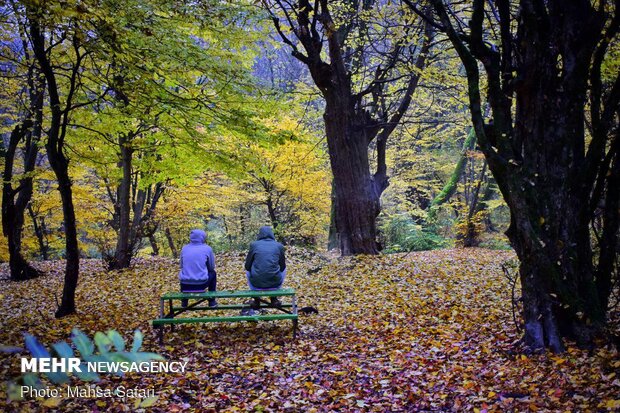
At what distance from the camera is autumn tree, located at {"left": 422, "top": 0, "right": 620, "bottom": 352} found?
14.5 feet

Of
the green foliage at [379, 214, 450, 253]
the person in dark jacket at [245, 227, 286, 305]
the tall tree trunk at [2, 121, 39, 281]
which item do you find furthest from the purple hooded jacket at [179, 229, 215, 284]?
the green foliage at [379, 214, 450, 253]

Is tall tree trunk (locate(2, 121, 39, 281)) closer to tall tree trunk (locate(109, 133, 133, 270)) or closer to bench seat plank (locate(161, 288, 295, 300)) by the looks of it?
tall tree trunk (locate(109, 133, 133, 270))

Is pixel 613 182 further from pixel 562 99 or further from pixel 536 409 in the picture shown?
pixel 536 409

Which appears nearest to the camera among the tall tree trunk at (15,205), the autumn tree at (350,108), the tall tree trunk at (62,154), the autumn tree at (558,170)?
the autumn tree at (558,170)

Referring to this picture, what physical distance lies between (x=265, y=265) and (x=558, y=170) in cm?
415

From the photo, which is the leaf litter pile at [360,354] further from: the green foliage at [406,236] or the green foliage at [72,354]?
the green foliage at [406,236]

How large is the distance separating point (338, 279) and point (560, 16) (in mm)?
6619

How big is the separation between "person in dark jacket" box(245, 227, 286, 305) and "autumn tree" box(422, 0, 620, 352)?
355 cm

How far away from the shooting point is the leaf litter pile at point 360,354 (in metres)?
3.99

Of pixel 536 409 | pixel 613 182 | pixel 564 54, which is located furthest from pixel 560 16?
pixel 536 409

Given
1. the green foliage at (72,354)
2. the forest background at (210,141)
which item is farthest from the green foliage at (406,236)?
the green foliage at (72,354)

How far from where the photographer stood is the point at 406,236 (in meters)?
18.9

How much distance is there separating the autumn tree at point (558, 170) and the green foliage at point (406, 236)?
1380cm

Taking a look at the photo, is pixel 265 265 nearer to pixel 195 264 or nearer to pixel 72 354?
pixel 195 264
